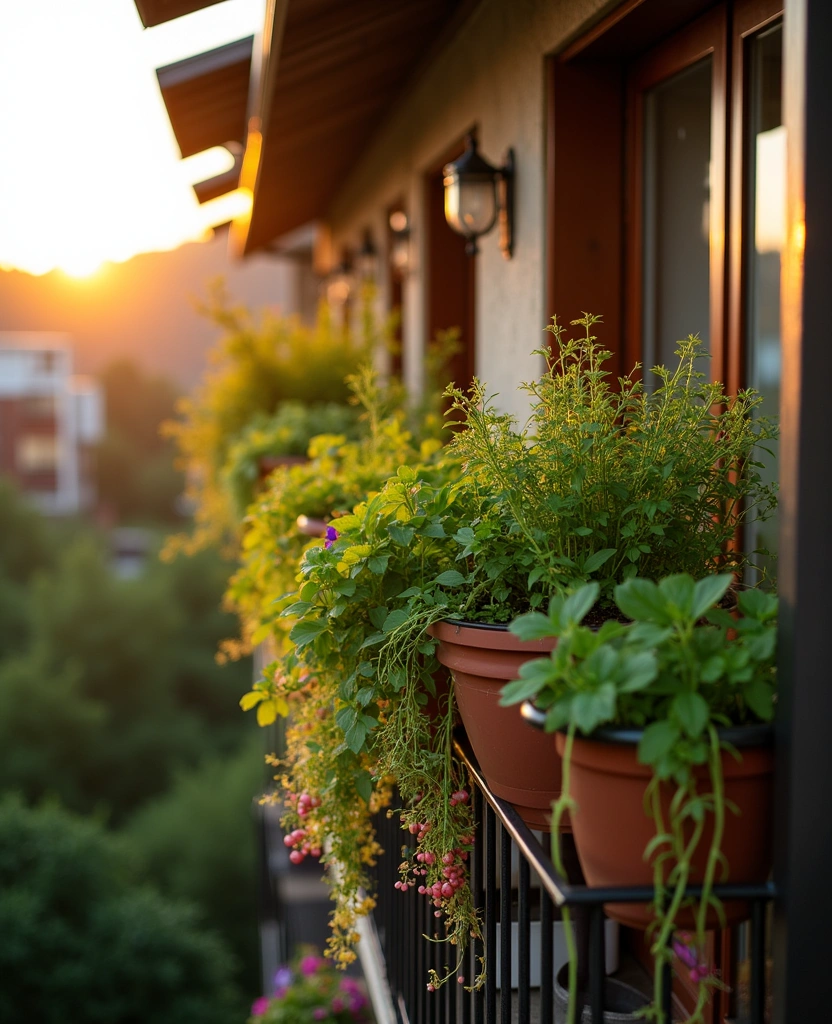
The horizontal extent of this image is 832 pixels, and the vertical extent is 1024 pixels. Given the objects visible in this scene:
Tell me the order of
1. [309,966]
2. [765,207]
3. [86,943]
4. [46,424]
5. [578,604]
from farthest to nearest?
[46,424], [86,943], [309,966], [765,207], [578,604]

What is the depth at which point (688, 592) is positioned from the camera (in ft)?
4.27

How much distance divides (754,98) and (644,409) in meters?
1.00

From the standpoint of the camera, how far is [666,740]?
48.1 inches

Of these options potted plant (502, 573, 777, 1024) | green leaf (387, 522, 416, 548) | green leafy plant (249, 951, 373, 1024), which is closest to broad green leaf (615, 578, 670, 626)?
potted plant (502, 573, 777, 1024)

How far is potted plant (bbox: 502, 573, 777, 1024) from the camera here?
48.5 inches

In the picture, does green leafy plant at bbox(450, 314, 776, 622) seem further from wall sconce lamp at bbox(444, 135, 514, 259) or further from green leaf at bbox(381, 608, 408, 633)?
wall sconce lamp at bbox(444, 135, 514, 259)

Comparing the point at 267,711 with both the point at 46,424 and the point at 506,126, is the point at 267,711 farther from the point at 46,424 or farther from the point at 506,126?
the point at 46,424

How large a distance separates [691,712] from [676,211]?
185cm

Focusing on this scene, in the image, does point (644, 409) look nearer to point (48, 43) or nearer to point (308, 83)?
point (308, 83)

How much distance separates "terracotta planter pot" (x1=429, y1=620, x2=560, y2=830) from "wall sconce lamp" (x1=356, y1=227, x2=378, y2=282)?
17.1 feet

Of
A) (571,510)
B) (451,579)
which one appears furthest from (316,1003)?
(571,510)

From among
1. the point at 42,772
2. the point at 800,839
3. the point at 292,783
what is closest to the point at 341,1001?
the point at 292,783

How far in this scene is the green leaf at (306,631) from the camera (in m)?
1.77

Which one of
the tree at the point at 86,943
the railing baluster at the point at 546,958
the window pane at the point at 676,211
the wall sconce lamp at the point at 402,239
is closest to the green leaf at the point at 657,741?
the railing baluster at the point at 546,958
